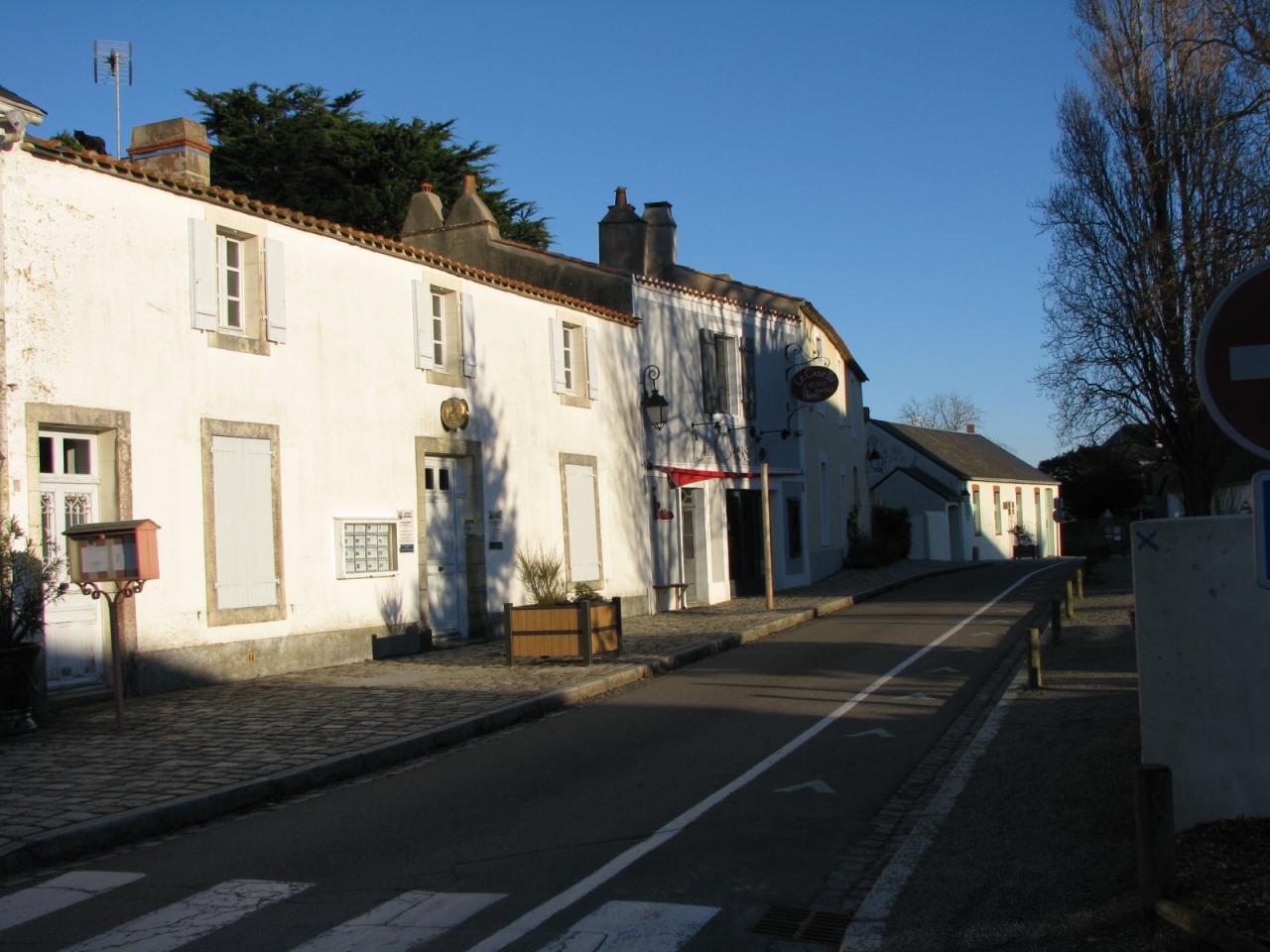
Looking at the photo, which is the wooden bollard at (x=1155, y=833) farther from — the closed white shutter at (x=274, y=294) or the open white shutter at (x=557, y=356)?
the open white shutter at (x=557, y=356)

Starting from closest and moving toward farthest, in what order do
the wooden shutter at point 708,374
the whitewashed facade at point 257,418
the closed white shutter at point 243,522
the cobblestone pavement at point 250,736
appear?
1. the cobblestone pavement at point 250,736
2. the whitewashed facade at point 257,418
3. the closed white shutter at point 243,522
4. the wooden shutter at point 708,374

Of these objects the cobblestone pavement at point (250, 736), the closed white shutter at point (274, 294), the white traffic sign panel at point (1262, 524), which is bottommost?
the cobblestone pavement at point (250, 736)

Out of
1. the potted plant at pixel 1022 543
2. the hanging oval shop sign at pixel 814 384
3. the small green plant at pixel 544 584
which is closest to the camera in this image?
the small green plant at pixel 544 584

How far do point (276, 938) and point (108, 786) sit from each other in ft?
11.6

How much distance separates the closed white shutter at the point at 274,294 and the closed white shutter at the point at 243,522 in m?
1.34

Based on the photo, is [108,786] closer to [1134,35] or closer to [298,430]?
[298,430]

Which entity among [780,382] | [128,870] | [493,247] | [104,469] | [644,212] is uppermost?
[644,212]

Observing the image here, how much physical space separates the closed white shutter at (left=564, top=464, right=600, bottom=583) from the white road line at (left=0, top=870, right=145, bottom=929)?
13627 millimetres

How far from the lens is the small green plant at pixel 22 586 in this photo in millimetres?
9969

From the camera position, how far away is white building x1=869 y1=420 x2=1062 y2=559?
173 feet

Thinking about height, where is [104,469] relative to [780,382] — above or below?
below

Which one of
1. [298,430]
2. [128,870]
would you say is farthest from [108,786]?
[298,430]

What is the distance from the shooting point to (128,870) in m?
6.37

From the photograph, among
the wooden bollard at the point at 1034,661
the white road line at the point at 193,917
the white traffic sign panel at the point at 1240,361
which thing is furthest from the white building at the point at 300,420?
the white traffic sign panel at the point at 1240,361
